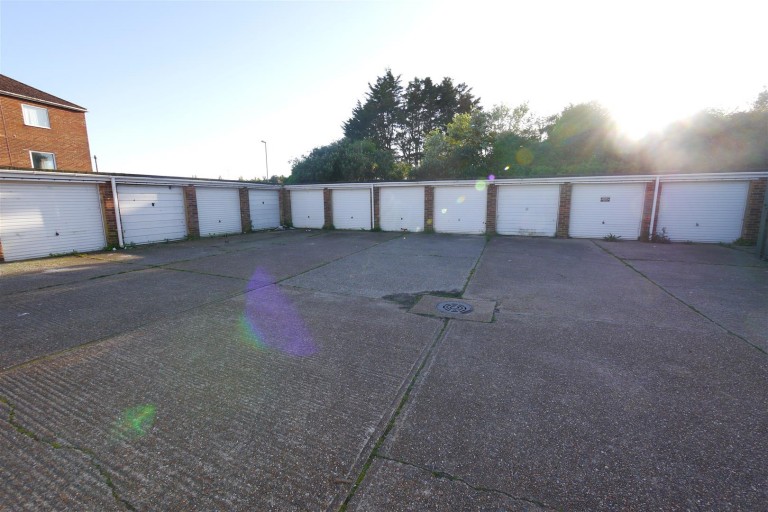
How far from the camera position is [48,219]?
30.5 feet

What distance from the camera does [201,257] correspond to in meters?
9.31

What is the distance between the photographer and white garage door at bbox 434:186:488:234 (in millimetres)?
14359

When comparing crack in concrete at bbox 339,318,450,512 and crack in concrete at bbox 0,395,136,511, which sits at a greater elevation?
crack in concrete at bbox 0,395,136,511

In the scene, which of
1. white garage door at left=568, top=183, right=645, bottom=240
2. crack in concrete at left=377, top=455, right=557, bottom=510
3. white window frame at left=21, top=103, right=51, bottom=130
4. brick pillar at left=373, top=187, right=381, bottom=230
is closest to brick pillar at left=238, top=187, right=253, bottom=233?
brick pillar at left=373, top=187, right=381, bottom=230

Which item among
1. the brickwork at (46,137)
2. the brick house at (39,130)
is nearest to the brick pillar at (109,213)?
the brickwork at (46,137)

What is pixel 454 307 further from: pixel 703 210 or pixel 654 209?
pixel 703 210

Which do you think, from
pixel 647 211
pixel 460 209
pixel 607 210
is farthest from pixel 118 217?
pixel 647 211

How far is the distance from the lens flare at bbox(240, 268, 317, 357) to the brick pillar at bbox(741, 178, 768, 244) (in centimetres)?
1496

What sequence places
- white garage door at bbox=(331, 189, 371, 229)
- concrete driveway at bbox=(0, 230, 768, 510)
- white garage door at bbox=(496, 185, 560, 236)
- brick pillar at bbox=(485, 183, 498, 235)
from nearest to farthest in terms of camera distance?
concrete driveway at bbox=(0, 230, 768, 510)
white garage door at bbox=(496, 185, 560, 236)
brick pillar at bbox=(485, 183, 498, 235)
white garage door at bbox=(331, 189, 371, 229)

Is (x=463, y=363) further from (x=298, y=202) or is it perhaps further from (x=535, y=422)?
(x=298, y=202)

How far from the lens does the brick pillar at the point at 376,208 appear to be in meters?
16.0

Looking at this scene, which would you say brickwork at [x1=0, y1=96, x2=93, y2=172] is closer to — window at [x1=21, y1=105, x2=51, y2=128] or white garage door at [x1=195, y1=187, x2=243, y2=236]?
window at [x1=21, y1=105, x2=51, y2=128]

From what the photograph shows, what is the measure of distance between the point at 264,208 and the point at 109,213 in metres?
7.00

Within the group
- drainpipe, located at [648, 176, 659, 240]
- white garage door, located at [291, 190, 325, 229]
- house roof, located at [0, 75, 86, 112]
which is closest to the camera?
drainpipe, located at [648, 176, 659, 240]
